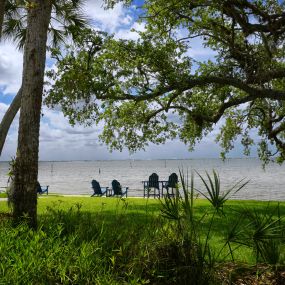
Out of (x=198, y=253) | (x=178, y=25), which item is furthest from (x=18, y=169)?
(x=178, y=25)

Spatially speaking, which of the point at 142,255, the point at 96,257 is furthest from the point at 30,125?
the point at 142,255

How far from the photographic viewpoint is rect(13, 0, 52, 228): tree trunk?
325 inches

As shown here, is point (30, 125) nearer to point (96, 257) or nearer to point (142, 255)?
point (96, 257)

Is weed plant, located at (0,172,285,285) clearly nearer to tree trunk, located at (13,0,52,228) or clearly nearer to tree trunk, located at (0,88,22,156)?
tree trunk, located at (13,0,52,228)

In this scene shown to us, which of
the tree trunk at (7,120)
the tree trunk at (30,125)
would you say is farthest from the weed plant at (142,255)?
the tree trunk at (7,120)

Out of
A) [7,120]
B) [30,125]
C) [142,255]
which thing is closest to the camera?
[142,255]

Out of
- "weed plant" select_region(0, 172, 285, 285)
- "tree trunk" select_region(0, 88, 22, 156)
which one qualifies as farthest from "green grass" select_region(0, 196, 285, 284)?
"tree trunk" select_region(0, 88, 22, 156)

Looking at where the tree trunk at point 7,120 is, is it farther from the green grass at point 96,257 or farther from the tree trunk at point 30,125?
the green grass at point 96,257

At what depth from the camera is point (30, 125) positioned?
8.30 m

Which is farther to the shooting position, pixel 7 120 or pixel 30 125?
pixel 7 120

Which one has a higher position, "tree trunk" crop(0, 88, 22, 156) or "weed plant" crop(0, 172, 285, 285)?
"tree trunk" crop(0, 88, 22, 156)

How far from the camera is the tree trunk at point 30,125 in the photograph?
826 cm

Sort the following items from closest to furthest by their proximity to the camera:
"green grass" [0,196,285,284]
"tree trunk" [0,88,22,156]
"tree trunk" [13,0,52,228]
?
"green grass" [0,196,285,284] < "tree trunk" [13,0,52,228] < "tree trunk" [0,88,22,156]

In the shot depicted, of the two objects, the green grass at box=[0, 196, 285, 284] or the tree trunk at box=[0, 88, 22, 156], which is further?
the tree trunk at box=[0, 88, 22, 156]
